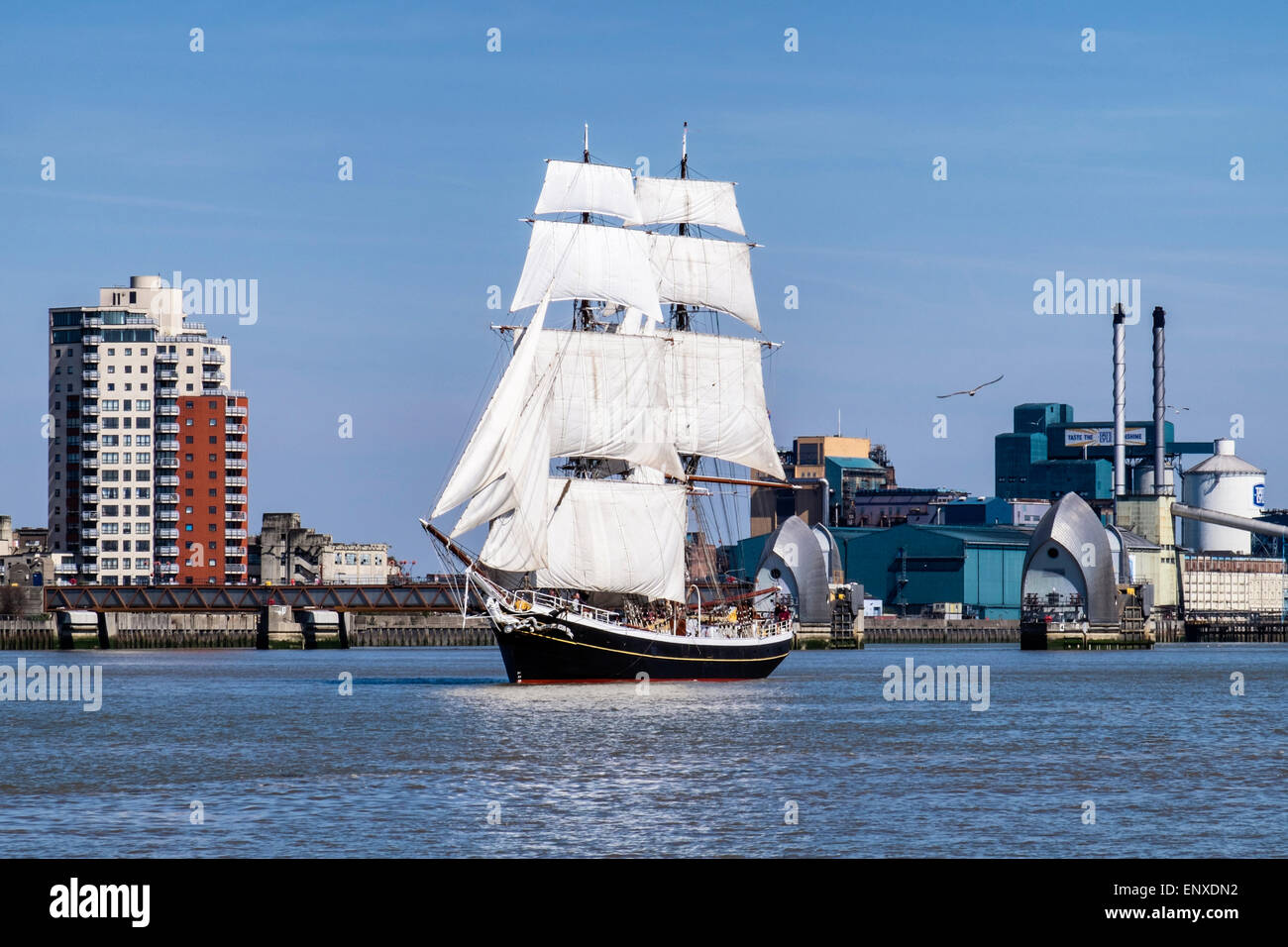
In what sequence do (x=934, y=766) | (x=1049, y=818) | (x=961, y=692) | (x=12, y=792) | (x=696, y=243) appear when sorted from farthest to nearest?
(x=696, y=243)
(x=961, y=692)
(x=934, y=766)
(x=12, y=792)
(x=1049, y=818)

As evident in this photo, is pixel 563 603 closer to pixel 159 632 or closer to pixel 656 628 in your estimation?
pixel 656 628

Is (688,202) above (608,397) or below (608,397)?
above

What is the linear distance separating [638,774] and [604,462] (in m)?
55.8

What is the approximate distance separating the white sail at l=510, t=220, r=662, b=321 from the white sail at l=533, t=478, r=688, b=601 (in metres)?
11.6

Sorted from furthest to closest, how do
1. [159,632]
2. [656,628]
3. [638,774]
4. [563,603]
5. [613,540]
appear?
[159,632] < [656,628] < [613,540] < [563,603] < [638,774]

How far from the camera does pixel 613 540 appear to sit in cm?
9656

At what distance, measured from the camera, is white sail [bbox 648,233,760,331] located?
117 m

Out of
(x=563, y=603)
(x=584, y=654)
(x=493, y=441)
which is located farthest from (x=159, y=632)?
(x=493, y=441)

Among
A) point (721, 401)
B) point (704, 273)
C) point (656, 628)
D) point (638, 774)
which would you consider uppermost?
point (704, 273)
